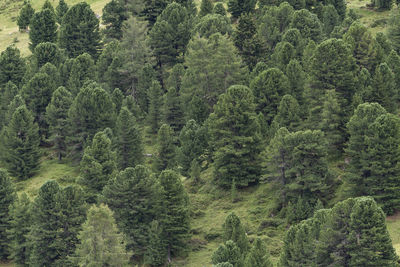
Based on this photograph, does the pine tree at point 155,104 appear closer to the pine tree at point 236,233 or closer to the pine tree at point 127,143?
the pine tree at point 127,143

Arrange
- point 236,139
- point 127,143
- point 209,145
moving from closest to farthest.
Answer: point 236,139 < point 209,145 < point 127,143

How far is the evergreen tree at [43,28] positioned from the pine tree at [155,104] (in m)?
45.9

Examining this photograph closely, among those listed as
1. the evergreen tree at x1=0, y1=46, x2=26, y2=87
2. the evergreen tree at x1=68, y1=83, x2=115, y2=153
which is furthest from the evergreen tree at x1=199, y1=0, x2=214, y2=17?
the evergreen tree at x1=68, y1=83, x2=115, y2=153

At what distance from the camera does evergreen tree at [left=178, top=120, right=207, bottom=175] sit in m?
132

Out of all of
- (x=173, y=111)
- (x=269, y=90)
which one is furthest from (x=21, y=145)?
(x=269, y=90)

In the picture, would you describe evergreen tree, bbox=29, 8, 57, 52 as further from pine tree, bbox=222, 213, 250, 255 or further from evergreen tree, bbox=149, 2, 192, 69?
pine tree, bbox=222, 213, 250, 255

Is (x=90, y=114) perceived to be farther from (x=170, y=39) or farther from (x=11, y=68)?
(x=11, y=68)

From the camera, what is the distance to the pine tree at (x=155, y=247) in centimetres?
A: 11094

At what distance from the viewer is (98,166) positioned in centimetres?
12294

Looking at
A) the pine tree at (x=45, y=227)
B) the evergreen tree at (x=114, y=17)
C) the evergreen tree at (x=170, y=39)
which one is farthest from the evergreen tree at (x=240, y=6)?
the pine tree at (x=45, y=227)

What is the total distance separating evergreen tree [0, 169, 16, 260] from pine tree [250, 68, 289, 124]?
40.7m

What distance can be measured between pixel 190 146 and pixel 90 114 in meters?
23.2

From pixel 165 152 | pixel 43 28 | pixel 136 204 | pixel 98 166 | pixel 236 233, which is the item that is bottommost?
pixel 165 152

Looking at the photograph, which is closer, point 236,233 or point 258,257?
point 258,257
